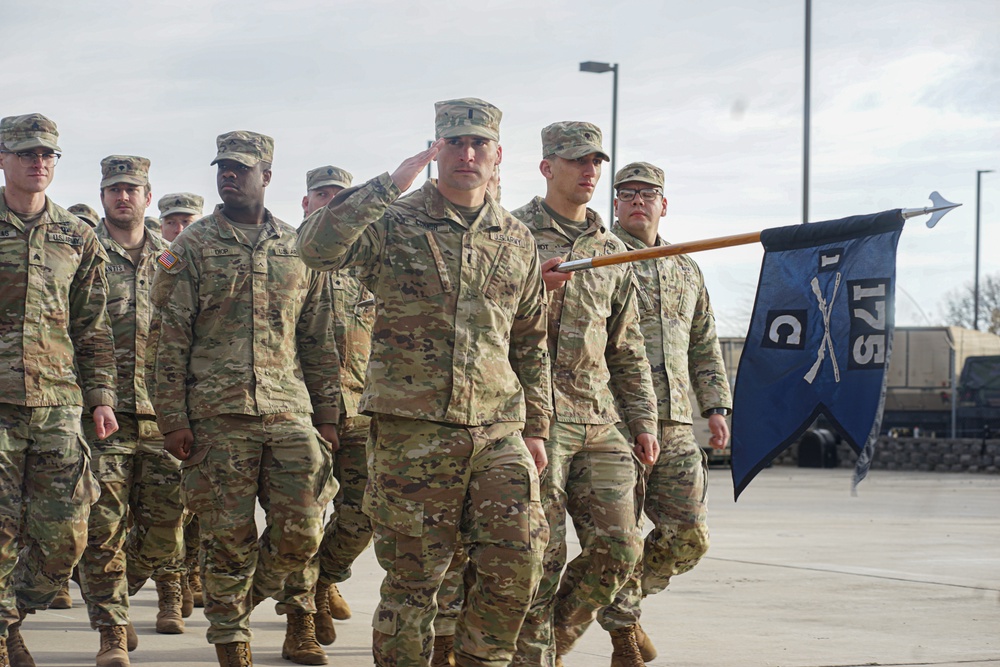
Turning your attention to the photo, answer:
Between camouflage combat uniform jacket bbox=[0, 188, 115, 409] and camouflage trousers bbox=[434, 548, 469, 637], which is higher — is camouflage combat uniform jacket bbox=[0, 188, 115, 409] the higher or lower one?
the higher one

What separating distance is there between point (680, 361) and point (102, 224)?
3546 millimetres

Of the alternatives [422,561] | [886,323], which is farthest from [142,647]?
[886,323]

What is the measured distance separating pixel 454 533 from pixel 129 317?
3340 mm

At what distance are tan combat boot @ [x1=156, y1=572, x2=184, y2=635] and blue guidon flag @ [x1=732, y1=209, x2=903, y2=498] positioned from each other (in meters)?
3.72

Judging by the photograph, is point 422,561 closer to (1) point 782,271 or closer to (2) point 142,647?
(1) point 782,271

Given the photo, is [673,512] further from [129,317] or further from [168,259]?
[129,317]

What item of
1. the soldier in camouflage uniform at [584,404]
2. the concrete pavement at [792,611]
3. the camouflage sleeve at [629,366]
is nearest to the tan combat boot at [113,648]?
the concrete pavement at [792,611]

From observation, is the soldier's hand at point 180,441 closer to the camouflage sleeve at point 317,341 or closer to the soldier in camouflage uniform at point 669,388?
the camouflage sleeve at point 317,341

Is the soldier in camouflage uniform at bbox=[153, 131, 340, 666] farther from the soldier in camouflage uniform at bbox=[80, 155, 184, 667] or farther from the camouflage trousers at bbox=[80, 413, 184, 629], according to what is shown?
the camouflage trousers at bbox=[80, 413, 184, 629]

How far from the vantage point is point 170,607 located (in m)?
8.33

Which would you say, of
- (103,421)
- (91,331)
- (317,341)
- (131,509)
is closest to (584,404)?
(317,341)

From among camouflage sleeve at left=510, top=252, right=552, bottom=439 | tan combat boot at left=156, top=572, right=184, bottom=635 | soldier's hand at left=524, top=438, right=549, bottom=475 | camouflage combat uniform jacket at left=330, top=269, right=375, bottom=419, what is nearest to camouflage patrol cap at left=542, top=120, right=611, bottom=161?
camouflage sleeve at left=510, top=252, right=552, bottom=439

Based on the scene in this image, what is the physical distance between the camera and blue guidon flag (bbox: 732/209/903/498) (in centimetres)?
532

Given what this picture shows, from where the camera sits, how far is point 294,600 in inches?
284
